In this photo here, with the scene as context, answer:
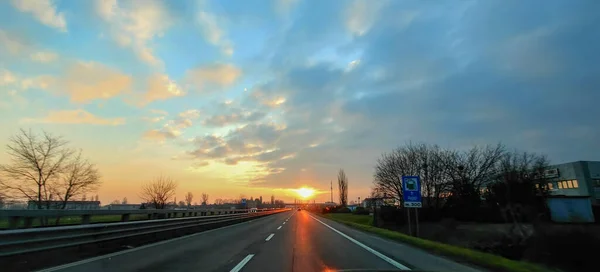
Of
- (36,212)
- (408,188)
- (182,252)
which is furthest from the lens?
(408,188)

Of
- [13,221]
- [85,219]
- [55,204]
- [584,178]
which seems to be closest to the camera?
[13,221]

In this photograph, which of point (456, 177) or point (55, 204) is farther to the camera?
point (456, 177)

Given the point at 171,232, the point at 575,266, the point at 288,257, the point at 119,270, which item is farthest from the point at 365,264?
the point at 171,232

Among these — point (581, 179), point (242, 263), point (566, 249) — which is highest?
point (581, 179)

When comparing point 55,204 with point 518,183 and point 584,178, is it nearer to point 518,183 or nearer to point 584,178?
point 518,183

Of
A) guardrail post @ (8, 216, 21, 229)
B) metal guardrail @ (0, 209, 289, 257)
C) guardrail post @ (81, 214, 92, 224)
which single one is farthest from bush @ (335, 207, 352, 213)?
guardrail post @ (8, 216, 21, 229)

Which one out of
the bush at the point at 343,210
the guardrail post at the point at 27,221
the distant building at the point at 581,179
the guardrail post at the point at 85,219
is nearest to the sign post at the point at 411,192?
the guardrail post at the point at 85,219

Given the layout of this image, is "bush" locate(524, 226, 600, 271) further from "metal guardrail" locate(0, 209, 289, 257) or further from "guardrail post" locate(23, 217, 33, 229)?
"guardrail post" locate(23, 217, 33, 229)

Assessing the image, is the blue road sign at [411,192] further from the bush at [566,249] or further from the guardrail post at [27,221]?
the guardrail post at [27,221]

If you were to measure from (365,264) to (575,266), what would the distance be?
1109 centimetres

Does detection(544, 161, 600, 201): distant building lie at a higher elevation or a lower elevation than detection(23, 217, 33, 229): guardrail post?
higher

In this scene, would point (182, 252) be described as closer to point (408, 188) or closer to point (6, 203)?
point (408, 188)

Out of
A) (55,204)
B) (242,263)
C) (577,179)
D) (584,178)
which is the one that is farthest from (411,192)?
(577,179)

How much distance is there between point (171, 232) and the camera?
18.2m
